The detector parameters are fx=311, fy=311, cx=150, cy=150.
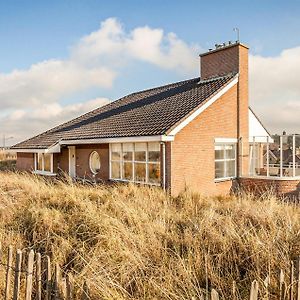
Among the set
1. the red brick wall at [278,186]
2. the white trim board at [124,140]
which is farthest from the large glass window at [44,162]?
the red brick wall at [278,186]

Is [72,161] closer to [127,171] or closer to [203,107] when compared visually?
[127,171]

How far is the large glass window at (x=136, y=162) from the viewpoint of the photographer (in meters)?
14.7

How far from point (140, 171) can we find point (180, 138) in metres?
2.71

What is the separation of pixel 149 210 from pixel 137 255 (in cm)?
262

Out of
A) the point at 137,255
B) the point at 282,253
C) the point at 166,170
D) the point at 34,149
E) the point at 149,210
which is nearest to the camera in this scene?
the point at 282,253

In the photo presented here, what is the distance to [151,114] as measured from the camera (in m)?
16.9

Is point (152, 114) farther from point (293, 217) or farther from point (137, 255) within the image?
point (137, 255)

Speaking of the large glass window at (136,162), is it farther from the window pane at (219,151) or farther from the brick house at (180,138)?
the window pane at (219,151)

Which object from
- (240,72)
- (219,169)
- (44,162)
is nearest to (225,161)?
(219,169)

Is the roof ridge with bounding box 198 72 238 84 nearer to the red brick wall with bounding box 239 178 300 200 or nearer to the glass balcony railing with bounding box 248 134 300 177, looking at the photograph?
the glass balcony railing with bounding box 248 134 300 177

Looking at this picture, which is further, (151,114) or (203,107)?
(151,114)

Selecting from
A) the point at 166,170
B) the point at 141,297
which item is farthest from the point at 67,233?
the point at 166,170

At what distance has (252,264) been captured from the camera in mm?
4852

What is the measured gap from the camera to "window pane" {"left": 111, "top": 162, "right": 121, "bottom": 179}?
651 inches
